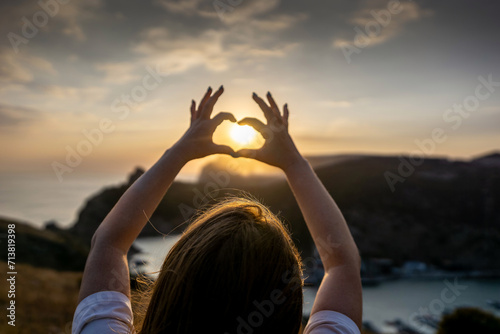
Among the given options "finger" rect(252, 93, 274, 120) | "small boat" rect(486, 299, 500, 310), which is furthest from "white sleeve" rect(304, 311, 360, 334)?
"small boat" rect(486, 299, 500, 310)

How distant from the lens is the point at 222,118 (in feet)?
5.09

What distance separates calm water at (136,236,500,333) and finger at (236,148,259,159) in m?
22.5

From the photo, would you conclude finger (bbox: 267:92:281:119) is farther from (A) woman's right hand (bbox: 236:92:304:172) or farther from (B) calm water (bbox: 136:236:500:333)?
(B) calm water (bbox: 136:236:500:333)

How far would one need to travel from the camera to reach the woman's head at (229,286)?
3.01 feet

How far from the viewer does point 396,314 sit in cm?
2570

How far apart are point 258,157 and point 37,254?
25.7m

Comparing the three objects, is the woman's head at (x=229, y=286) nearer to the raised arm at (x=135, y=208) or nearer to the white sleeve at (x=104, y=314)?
the white sleeve at (x=104, y=314)

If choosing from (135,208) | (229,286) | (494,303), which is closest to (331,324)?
(229,286)

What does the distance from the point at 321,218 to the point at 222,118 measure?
689 millimetres

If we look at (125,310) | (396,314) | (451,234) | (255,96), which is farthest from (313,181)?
(451,234)

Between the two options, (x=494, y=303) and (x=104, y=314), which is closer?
(x=104, y=314)

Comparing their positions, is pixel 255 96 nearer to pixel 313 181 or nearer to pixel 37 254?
pixel 313 181

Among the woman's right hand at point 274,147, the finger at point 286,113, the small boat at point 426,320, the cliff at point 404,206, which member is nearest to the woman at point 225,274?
the woman's right hand at point 274,147

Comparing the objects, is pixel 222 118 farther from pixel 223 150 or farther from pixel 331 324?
pixel 331 324
